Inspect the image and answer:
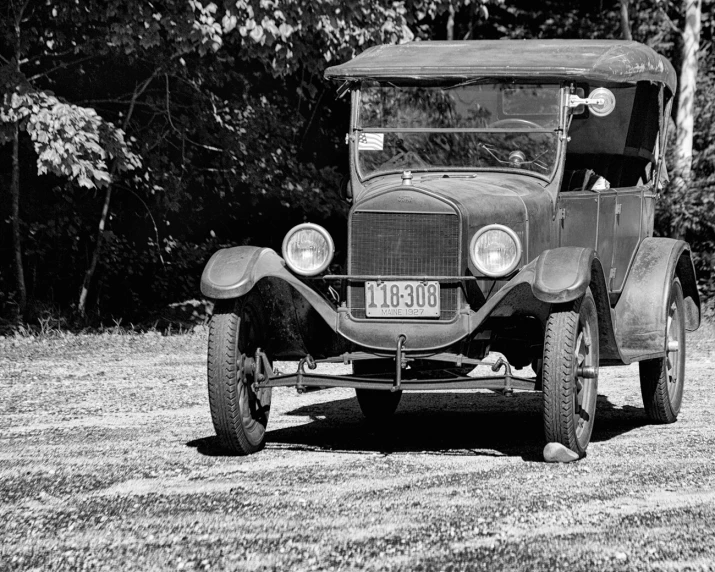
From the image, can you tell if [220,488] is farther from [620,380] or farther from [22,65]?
[22,65]

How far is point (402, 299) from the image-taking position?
680cm

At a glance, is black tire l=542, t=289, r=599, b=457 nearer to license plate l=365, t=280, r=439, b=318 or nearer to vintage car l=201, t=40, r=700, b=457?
vintage car l=201, t=40, r=700, b=457

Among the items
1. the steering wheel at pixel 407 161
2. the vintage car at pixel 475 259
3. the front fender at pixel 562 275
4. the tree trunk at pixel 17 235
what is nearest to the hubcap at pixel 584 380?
the vintage car at pixel 475 259

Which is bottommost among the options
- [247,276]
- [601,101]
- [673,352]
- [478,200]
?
[673,352]

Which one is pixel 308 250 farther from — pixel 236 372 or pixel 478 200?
pixel 478 200

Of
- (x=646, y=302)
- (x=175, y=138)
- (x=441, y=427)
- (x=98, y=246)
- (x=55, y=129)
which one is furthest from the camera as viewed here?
(x=175, y=138)

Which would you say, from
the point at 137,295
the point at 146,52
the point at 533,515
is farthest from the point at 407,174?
the point at 137,295

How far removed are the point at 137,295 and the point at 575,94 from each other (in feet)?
35.3

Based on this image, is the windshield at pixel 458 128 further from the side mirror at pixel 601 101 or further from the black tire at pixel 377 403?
the black tire at pixel 377 403

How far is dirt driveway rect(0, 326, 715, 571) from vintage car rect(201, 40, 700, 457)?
419 millimetres

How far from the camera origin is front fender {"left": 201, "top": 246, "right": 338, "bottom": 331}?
22.3 ft

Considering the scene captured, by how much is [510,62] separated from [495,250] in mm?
1592

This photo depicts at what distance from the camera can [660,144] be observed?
29.7 feet

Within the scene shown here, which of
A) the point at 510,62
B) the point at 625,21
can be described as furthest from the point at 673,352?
Answer: the point at 625,21
